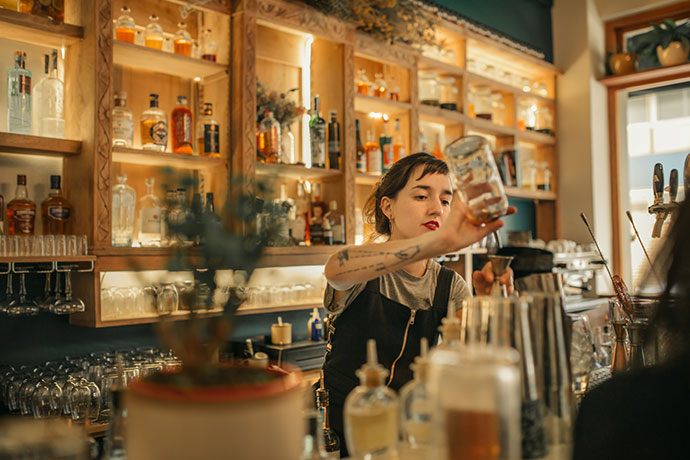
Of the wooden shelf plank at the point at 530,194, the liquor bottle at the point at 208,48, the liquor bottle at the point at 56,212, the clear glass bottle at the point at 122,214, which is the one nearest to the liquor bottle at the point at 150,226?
the clear glass bottle at the point at 122,214

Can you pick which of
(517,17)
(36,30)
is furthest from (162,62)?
(517,17)

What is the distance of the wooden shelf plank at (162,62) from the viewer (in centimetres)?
273

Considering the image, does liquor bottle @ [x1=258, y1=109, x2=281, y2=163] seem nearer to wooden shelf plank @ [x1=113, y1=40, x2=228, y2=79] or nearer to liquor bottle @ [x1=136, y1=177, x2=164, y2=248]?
wooden shelf plank @ [x1=113, y1=40, x2=228, y2=79]

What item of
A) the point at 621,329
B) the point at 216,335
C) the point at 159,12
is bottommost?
the point at 621,329

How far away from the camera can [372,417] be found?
0.94 meters

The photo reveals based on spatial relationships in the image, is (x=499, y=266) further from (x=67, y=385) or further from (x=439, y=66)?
(x=439, y=66)

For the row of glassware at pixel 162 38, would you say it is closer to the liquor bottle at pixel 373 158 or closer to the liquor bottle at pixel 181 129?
the liquor bottle at pixel 181 129

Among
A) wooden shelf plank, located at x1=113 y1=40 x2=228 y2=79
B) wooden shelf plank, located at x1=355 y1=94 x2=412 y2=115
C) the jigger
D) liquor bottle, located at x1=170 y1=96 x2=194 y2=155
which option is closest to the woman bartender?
the jigger

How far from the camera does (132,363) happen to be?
249cm

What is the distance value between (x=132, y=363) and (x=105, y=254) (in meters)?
0.48

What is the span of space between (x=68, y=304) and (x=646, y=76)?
5158 millimetres

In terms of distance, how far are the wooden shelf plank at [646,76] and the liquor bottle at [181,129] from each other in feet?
14.0

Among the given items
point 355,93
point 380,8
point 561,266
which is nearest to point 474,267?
point 561,266

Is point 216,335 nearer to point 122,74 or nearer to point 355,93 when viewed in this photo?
point 122,74
